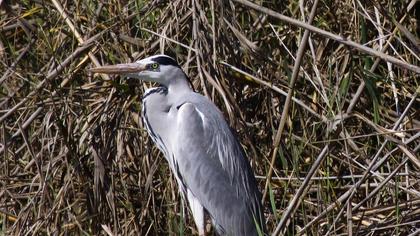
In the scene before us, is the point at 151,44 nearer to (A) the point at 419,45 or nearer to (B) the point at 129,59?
(B) the point at 129,59

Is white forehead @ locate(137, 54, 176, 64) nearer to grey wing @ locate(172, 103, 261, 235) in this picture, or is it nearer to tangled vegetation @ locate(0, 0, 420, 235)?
tangled vegetation @ locate(0, 0, 420, 235)

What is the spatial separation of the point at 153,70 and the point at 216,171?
1.58 feet

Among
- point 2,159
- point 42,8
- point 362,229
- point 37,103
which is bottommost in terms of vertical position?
point 362,229

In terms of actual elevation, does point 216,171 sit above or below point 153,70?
below

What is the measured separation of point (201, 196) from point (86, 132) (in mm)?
520

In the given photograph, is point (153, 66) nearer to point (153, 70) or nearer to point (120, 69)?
point (153, 70)

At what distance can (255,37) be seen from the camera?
381cm

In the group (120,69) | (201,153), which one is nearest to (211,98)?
(201,153)

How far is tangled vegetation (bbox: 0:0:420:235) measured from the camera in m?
3.38

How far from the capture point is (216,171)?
3.51m

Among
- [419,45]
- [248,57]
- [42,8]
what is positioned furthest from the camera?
[42,8]

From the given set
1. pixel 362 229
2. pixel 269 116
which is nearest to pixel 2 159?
pixel 269 116

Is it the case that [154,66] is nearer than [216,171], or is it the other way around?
[154,66]

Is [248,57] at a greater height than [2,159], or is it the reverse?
[248,57]
